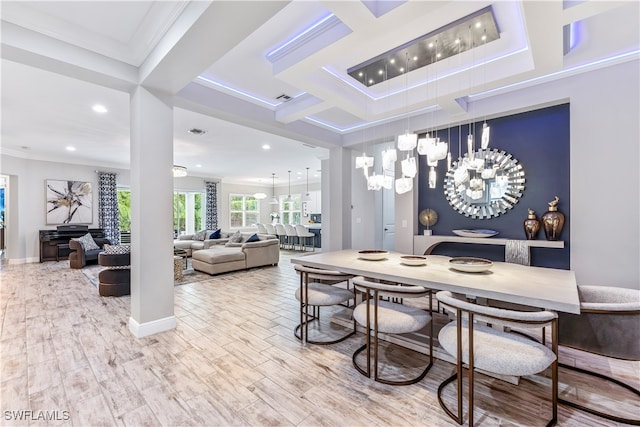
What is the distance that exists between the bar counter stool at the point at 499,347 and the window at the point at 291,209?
11098mm

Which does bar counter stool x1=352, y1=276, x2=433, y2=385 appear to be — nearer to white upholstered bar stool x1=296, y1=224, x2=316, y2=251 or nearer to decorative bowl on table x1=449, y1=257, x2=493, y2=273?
decorative bowl on table x1=449, y1=257, x2=493, y2=273

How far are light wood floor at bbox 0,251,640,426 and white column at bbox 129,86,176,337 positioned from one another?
0.26 meters

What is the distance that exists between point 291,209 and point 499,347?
38.1 ft

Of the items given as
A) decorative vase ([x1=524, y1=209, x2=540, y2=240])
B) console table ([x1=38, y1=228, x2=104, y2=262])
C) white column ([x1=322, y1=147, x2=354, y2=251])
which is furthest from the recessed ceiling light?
decorative vase ([x1=524, y1=209, x2=540, y2=240])

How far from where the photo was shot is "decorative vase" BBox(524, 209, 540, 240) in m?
3.43

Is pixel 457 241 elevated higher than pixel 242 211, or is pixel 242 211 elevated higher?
pixel 242 211

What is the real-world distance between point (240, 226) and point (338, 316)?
975 centimetres

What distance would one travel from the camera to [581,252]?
3.05 m

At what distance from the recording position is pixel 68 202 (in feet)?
24.8

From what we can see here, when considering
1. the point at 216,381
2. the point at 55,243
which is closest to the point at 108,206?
the point at 55,243

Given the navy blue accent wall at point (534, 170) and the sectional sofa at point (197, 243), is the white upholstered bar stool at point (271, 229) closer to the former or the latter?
the sectional sofa at point (197, 243)

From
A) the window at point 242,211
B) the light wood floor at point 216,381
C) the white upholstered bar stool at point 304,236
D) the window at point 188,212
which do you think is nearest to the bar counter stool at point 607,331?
the light wood floor at point 216,381

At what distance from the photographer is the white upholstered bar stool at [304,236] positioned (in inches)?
371

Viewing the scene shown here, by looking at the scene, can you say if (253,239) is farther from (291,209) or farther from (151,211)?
(291,209)
